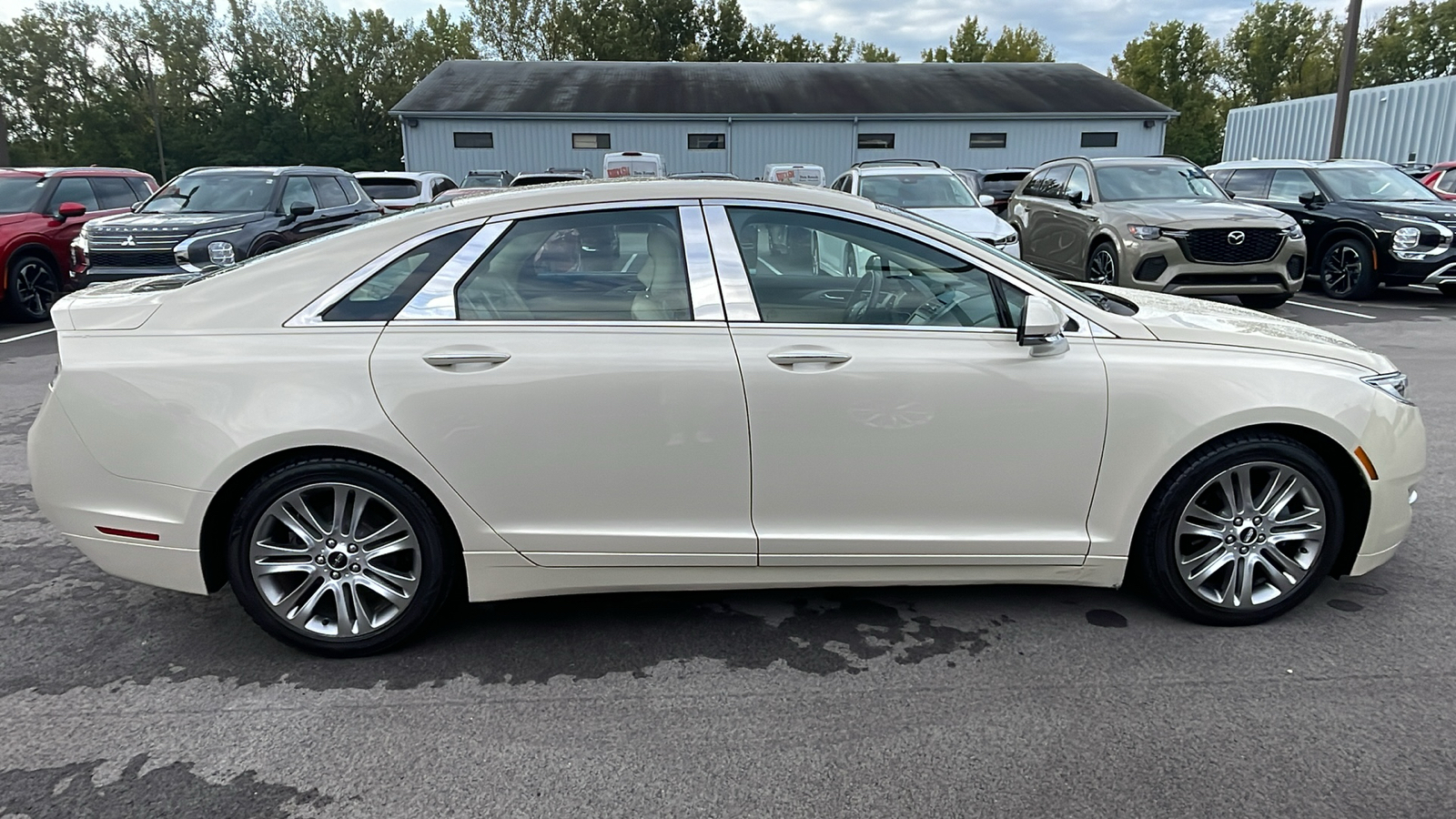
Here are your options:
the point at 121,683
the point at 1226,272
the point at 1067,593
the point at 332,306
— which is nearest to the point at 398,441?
the point at 332,306

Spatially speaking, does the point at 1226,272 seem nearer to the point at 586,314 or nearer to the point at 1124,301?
the point at 1124,301

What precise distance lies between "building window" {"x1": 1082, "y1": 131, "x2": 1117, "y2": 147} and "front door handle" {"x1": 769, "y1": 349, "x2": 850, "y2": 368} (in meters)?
30.8

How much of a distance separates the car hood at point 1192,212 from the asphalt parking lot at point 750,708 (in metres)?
6.85

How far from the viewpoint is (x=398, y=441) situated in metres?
2.96

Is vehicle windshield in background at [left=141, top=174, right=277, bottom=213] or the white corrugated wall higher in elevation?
the white corrugated wall

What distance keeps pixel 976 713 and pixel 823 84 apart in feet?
105

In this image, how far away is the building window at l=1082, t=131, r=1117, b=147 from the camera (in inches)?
1190

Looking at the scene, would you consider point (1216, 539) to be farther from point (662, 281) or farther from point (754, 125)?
point (754, 125)

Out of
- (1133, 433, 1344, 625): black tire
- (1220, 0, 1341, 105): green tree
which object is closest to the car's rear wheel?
(1133, 433, 1344, 625): black tire

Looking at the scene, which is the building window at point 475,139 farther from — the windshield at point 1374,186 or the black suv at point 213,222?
the windshield at point 1374,186

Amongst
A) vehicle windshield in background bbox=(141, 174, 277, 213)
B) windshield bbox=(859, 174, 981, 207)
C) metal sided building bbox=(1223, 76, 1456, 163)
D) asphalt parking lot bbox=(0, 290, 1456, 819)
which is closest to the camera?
asphalt parking lot bbox=(0, 290, 1456, 819)

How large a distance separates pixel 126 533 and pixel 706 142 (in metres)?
28.3

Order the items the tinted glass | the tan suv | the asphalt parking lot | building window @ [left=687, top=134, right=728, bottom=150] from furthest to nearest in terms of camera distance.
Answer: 1. building window @ [left=687, top=134, right=728, bottom=150]
2. the tinted glass
3. the tan suv
4. the asphalt parking lot

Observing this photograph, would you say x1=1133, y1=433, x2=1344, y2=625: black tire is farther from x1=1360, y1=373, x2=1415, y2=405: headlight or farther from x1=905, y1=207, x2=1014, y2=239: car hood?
x1=905, y1=207, x2=1014, y2=239: car hood
